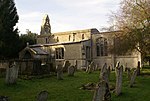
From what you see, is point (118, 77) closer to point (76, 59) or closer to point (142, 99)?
point (142, 99)

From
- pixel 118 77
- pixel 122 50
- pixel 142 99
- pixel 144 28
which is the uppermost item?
pixel 144 28

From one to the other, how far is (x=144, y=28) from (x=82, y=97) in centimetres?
1545

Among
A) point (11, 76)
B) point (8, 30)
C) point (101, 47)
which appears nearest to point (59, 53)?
point (101, 47)

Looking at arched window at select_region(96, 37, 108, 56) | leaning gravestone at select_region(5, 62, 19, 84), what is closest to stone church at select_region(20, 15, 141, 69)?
arched window at select_region(96, 37, 108, 56)

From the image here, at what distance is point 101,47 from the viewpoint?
155 ft

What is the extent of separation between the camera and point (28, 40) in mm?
57344

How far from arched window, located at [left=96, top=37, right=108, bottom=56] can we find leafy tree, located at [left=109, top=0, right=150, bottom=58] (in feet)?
55.4

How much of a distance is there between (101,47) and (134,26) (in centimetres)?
2014

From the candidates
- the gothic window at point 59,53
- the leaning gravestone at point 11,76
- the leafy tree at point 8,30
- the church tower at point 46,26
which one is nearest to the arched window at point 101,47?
the gothic window at point 59,53

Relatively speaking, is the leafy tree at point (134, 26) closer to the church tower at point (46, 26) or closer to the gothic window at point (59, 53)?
the gothic window at point (59, 53)

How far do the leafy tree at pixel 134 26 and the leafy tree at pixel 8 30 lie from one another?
65.1 ft

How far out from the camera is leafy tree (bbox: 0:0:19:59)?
135 feet

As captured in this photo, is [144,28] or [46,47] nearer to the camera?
[144,28]

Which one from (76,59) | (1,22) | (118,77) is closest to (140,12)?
(118,77)
